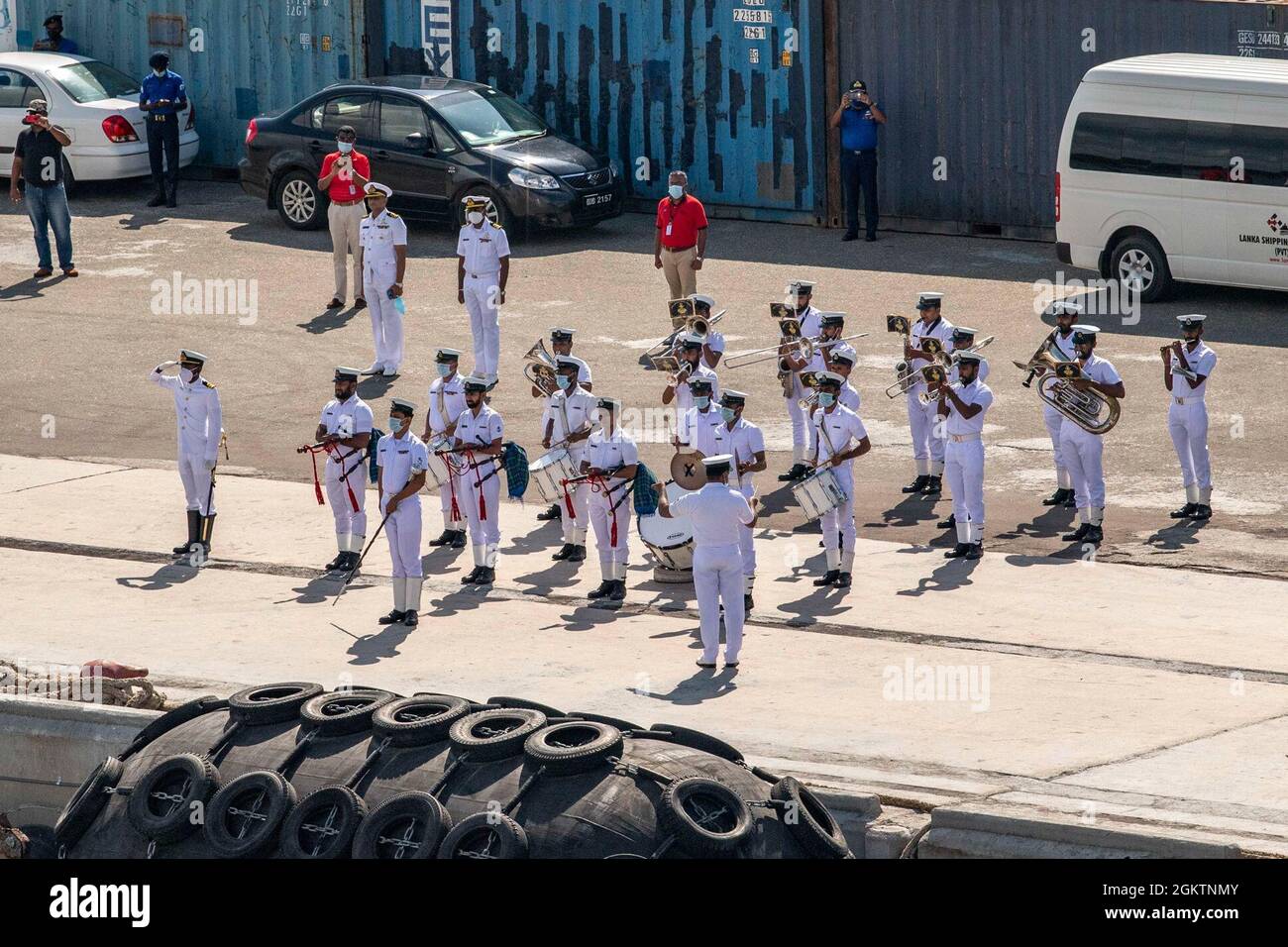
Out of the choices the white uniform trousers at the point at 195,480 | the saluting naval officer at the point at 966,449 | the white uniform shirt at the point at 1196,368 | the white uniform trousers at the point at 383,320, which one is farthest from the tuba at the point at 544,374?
the white uniform shirt at the point at 1196,368

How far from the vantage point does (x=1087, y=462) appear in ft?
53.3

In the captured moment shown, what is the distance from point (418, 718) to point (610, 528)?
192 inches

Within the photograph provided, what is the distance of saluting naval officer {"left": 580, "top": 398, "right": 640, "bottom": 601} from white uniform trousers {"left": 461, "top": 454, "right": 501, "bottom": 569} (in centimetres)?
76

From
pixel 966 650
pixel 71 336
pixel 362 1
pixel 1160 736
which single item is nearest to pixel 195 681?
pixel 966 650

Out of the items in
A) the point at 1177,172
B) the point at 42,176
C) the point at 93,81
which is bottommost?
the point at 1177,172

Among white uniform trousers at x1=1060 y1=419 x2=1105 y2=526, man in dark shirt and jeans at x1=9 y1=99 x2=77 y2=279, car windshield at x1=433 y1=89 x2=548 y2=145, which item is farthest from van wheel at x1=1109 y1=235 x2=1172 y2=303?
man in dark shirt and jeans at x1=9 y1=99 x2=77 y2=279

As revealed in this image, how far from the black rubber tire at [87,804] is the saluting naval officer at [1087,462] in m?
8.13

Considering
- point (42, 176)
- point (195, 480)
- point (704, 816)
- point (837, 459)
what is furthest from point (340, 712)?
point (42, 176)

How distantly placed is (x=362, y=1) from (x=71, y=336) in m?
8.16

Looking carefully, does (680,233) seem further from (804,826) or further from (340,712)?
(804,826)

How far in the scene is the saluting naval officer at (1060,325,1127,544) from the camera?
16.2 metres

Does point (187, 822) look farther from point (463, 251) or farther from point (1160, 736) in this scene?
point (463, 251)
